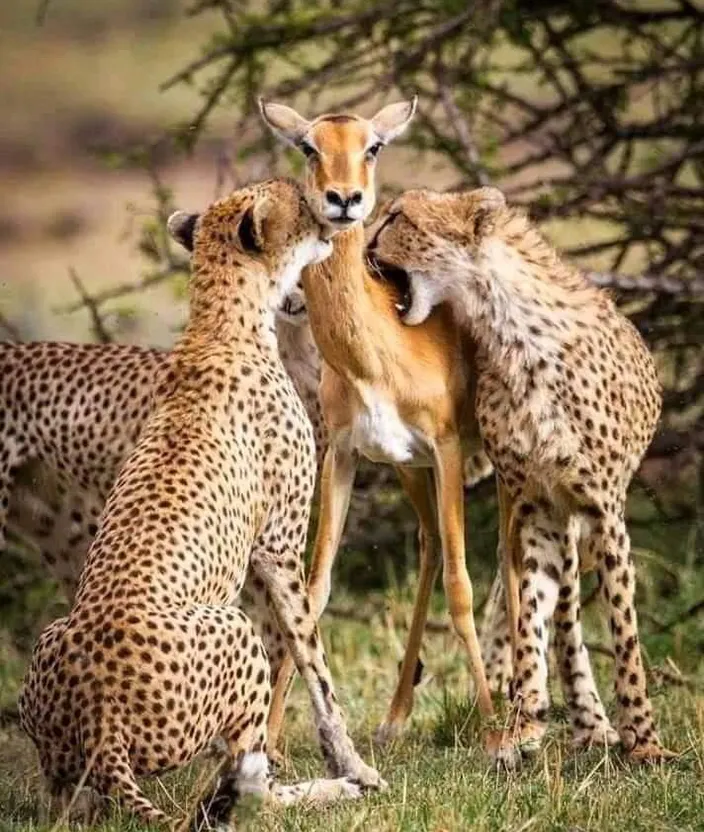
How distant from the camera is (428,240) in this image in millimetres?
6266

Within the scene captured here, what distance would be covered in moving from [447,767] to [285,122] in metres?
1.77

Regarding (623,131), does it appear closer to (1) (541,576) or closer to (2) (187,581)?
(1) (541,576)

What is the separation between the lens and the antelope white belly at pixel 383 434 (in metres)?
6.18

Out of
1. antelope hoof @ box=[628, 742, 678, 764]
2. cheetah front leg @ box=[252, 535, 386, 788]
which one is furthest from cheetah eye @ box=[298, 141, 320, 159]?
antelope hoof @ box=[628, 742, 678, 764]

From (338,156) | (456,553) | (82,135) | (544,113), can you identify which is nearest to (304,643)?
(456,553)

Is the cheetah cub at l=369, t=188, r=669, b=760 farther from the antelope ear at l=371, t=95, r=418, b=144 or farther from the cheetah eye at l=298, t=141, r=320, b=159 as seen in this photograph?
the cheetah eye at l=298, t=141, r=320, b=159

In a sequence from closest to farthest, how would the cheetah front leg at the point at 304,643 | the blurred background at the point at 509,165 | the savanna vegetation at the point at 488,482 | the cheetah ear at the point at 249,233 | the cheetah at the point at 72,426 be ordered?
the savanna vegetation at the point at 488,482
the cheetah front leg at the point at 304,643
the cheetah ear at the point at 249,233
the cheetah at the point at 72,426
the blurred background at the point at 509,165

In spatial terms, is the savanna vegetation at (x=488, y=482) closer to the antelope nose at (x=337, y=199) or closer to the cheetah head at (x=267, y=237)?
the cheetah head at (x=267, y=237)

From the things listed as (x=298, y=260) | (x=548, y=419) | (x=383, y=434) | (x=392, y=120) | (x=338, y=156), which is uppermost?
(x=392, y=120)

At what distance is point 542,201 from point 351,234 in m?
1.84

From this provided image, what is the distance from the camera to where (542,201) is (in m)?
7.84

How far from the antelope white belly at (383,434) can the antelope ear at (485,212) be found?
530 millimetres

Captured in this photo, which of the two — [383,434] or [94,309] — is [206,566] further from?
[94,309]

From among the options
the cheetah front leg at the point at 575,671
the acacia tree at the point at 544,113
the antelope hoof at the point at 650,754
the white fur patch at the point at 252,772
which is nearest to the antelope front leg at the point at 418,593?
the cheetah front leg at the point at 575,671
